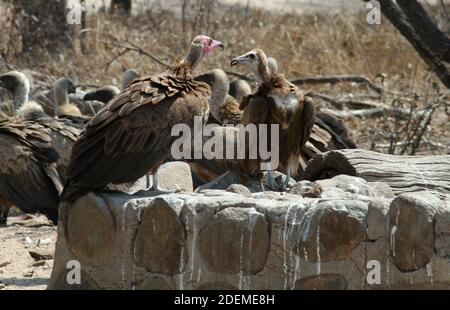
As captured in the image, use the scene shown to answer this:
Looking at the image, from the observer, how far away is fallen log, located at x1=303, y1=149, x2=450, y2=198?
6.88 metres

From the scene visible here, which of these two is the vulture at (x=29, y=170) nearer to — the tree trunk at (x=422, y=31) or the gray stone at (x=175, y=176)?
the gray stone at (x=175, y=176)

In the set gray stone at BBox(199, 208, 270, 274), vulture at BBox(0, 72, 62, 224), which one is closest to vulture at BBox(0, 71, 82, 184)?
vulture at BBox(0, 72, 62, 224)

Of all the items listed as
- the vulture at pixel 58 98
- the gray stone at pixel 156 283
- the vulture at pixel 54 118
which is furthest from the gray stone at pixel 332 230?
the vulture at pixel 58 98

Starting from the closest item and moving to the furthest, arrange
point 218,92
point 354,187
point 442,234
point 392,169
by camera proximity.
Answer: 1. point 442,234
2. point 354,187
3. point 392,169
4. point 218,92

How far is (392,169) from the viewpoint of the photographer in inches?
278

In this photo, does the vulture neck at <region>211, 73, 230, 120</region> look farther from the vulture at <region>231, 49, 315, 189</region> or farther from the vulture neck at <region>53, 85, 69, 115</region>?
the vulture at <region>231, 49, 315, 189</region>

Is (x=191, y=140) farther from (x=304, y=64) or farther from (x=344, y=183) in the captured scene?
(x=304, y=64)

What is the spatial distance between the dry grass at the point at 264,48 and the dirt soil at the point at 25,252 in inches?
167

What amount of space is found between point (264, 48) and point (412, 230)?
9.16 m

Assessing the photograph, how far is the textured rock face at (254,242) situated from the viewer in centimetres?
547

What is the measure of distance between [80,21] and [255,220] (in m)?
9.41

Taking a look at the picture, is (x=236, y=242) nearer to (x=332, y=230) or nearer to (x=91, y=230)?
(x=332, y=230)

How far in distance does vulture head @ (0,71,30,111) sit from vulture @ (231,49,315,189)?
15.8ft

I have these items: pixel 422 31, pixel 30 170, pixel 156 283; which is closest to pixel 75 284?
pixel 156 283
